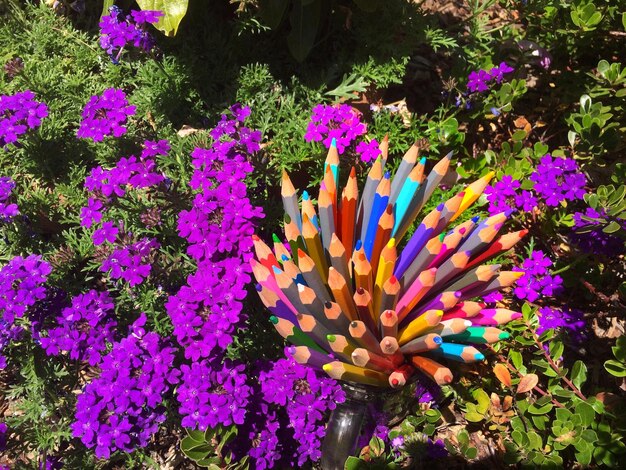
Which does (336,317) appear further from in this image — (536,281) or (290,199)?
(536,281)

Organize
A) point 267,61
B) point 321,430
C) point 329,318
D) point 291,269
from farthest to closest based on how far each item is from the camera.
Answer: point 267,61 < point 321,430 < point 291,269 < point 329,318

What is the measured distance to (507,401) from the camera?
1.97 meters

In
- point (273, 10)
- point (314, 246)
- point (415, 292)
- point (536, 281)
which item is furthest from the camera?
point (273, 10)

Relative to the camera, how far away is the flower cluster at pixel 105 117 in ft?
6.20

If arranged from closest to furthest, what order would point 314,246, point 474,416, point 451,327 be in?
point 451,327, point 314,246, point 474,416

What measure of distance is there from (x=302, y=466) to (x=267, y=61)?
6.00 feet

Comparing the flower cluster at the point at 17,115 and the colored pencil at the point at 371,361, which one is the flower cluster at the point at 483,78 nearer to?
the colored pencil at the point at 371,361

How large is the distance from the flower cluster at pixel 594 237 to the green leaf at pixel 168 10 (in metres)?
1.73

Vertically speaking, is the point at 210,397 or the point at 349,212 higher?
the point at 349,212

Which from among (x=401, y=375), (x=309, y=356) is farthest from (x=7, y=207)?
(x=401, y=375)

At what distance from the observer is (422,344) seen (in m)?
1.37

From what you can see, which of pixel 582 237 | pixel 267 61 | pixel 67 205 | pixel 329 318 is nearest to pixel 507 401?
pixel 582 237

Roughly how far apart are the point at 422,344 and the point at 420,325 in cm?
5

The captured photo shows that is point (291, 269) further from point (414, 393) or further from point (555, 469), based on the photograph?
point (555, 469)
